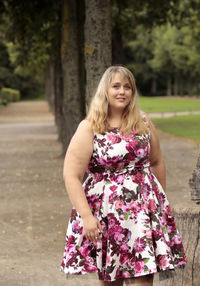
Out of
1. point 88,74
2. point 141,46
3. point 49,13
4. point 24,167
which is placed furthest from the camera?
point 141,46

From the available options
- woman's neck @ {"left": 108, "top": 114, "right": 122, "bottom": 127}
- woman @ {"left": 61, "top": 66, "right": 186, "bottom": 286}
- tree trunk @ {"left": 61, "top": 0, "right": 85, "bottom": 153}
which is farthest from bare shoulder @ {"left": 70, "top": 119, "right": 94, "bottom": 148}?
tree trunk @ {"left": 61, "top": 0, "right": 85, "bottom": 153}

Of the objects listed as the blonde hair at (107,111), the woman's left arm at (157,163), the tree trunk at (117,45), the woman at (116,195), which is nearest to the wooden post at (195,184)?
the woman's left arm at (157,163)

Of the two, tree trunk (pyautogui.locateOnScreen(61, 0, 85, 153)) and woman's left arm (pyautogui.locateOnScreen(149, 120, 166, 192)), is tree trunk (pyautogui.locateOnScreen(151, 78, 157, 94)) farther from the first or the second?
woman's left arm (pyautogui.locateOnScreen(149, 120, 166, 192))

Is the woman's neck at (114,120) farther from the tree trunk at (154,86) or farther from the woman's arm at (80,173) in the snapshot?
the tree trunk at (154,86)

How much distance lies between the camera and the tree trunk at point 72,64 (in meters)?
13.7

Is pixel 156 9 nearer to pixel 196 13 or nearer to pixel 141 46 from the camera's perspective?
pixel 196 13

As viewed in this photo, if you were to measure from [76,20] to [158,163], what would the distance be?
1022cm

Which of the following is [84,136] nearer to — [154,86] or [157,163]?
[157,163]

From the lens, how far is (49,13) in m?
16.9

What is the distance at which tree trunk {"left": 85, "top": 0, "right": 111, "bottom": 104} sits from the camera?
9102mm

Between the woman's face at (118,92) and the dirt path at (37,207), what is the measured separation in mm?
2497

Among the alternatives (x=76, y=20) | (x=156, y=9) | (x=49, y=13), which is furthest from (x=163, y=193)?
(x=156, y=9)

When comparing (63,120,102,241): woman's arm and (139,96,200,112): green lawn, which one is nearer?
(63,120,102,241): woman's arm

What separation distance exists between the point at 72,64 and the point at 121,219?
35.0 ft
